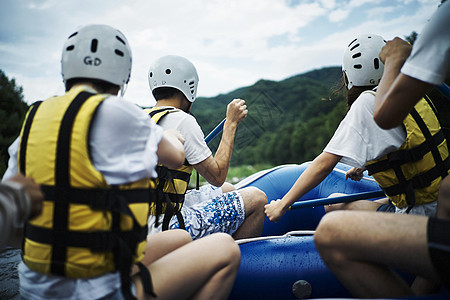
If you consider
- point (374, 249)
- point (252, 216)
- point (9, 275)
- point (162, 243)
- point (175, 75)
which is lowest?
point (9, 275)

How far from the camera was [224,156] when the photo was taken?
81.7 inches

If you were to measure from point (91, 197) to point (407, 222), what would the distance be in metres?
1.11

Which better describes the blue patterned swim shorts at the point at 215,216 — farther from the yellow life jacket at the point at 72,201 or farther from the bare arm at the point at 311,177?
the yellow life jacket at the point at 72,201

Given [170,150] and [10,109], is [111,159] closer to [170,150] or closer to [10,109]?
[170,150]

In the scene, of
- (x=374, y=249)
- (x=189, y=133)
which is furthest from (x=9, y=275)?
(x=374, y=249)

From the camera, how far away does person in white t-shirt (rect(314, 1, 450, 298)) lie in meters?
1.12

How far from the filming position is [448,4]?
112cm

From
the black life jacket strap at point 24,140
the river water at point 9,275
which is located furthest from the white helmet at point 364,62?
the river water at point 9,275

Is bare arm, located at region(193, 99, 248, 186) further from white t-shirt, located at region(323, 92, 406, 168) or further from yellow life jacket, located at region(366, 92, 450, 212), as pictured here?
yellow life jacket, located at region(366, 92, 450, 212)

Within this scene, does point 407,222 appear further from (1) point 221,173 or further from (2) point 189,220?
(2) point 189,220

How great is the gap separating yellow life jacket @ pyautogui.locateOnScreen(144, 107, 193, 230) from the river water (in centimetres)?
A: 113

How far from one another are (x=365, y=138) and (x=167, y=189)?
3.74 ft

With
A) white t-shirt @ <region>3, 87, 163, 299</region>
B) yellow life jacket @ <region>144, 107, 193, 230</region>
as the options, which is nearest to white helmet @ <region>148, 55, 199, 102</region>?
yellow life jacket @ <region>144, 107, 193, 230</region>

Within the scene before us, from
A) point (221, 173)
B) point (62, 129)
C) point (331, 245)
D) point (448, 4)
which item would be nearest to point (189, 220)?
point (221, 173)
